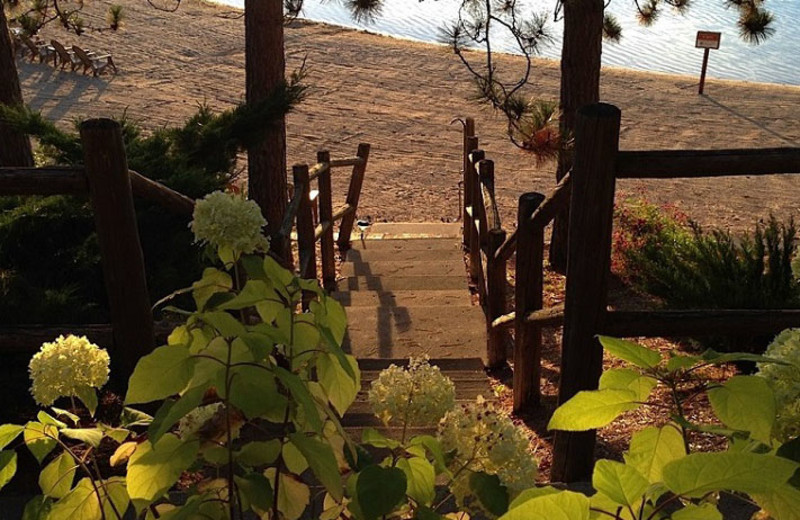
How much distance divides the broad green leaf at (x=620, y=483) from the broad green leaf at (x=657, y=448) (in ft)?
0.59

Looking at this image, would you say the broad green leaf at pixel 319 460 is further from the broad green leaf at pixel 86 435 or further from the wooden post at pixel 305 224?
the wooden post at pixel 305 224

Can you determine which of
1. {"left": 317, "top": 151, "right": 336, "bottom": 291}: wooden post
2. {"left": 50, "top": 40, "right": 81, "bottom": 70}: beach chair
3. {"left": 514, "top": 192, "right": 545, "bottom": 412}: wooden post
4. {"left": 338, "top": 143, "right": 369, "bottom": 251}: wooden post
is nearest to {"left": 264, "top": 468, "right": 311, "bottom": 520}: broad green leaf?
{"left": 514, "top": 192, "right": 545, "bottom": 412}: wooden post

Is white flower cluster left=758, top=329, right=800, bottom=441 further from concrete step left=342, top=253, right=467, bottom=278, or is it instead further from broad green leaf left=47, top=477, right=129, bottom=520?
concrete step left=342, top=253, right=467, bottom=278

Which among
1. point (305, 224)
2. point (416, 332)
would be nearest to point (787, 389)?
point (416, 332)

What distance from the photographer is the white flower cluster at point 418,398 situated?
957mm

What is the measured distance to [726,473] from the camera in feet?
1.98

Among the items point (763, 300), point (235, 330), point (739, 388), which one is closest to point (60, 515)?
point (235, 330)

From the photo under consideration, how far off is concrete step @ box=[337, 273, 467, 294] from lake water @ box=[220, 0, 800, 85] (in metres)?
13.4

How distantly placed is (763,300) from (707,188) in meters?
7.60

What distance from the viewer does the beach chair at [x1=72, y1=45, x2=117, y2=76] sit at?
17.1 meters

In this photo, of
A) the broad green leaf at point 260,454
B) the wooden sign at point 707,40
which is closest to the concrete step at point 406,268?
the broad green leaf at point 260,454

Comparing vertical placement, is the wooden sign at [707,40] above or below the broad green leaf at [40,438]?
above

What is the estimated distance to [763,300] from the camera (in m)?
4.45

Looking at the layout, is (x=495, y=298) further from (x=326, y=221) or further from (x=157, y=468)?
(x=157, y=468)
